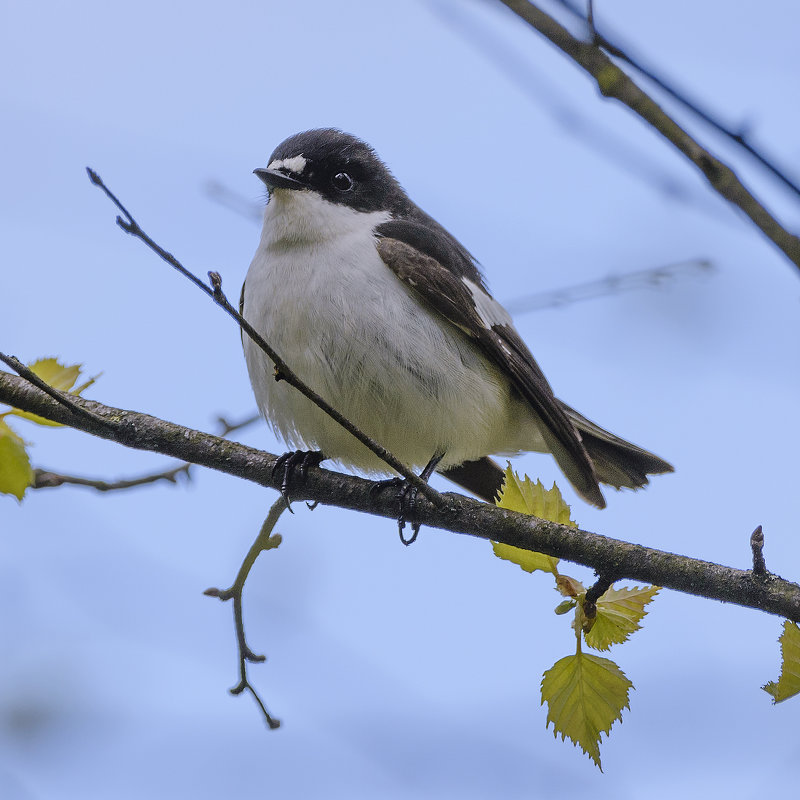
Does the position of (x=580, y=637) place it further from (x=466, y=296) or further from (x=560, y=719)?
(x=466, y=296)

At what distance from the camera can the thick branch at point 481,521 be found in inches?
103

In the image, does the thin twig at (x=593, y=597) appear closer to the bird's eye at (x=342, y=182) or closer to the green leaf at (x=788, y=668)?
the green leaf at (x=788, y=668)

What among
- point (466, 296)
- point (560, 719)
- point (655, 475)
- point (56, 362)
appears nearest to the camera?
point (560, 719)

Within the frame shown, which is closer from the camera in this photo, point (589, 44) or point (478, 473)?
point (589, 44)

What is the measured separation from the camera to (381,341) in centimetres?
383

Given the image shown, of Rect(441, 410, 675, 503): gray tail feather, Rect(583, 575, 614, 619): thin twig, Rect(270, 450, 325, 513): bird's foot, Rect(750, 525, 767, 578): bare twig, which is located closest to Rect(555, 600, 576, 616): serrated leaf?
Rect(583, 575, 614, 619): thin twig

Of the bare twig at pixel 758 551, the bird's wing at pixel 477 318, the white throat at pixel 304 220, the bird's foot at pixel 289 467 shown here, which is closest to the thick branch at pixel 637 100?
the bare twig at pixel 758 551

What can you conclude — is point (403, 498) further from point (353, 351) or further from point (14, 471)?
point (14, 471)

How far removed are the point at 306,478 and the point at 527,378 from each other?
1242 millimetres

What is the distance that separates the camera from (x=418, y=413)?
12.9ft

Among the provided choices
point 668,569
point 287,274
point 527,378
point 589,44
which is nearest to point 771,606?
point 668,569

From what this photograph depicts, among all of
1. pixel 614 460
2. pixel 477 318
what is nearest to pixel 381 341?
pixel 477 318

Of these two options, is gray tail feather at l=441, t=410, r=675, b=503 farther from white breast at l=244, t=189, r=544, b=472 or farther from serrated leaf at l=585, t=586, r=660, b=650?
serrated leaf at l=585, t=586, r=660, b=650

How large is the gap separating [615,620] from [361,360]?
157 cm
